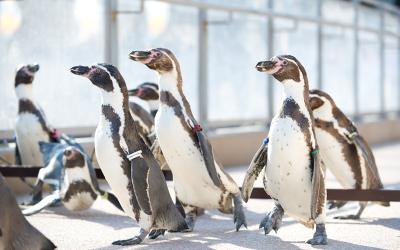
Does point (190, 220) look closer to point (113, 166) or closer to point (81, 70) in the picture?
point (113, 166)

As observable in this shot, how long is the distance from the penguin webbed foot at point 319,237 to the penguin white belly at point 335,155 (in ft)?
3.83

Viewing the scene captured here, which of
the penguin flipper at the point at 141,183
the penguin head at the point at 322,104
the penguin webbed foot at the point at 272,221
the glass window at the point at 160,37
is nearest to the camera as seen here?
the penguin flipper at the point at 141,183

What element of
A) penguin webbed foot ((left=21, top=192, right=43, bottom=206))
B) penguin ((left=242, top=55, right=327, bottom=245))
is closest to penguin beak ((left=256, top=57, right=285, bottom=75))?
penguin ((left=242, top=55, right=327, bottom=245))

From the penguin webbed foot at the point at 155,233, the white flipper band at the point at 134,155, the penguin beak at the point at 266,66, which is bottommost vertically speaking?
the penguin webbed foot at the point at 155,233

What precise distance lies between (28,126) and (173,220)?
2.30 metres

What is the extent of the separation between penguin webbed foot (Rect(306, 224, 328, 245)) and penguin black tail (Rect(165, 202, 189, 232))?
29.1 inches

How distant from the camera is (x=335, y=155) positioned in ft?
21.1

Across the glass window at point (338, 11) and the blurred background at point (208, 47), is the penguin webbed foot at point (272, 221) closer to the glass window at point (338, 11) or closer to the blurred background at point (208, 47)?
the blurred background at point (208, 47)

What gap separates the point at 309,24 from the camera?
1395 cm

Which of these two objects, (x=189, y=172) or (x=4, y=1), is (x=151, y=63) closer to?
(x=189, y=172)

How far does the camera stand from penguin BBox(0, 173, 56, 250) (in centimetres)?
429

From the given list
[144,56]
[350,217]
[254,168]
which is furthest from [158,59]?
[350,217]

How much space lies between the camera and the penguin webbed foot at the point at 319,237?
5273 millimetres

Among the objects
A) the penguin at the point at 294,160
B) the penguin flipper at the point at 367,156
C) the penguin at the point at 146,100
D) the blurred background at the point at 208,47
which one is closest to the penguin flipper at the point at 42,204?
the penguin at the point at 146,100
